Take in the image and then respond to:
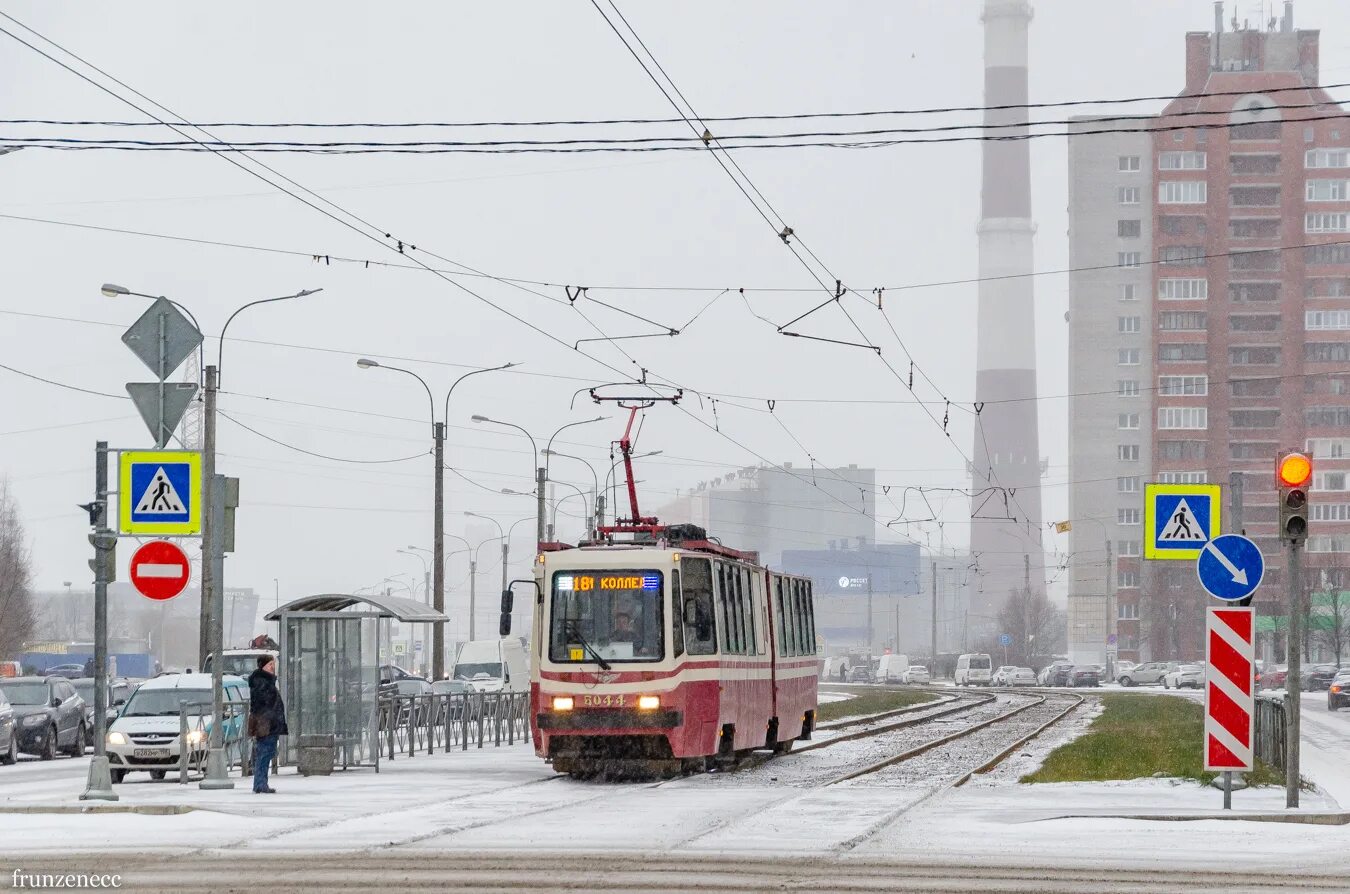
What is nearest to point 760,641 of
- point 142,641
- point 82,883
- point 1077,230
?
point 82,883

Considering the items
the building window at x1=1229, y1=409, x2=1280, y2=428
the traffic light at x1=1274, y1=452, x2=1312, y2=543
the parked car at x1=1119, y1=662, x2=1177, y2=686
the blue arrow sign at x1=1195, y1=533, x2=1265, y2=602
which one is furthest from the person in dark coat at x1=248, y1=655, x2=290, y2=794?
the building window at x1=1229, y1=409, x2=1280, y2=428

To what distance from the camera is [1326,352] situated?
13888cm

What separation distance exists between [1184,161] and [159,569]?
417 feet

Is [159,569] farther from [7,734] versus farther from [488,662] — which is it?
[488,662]

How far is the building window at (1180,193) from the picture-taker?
140 metres

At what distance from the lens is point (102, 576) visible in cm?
2052

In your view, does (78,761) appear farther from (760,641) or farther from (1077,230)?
(1077,230)

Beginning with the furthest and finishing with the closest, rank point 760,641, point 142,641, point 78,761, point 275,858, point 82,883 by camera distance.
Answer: point 142,641 < point 78,761 < point 760,641 < point 275,858 < point 82,883

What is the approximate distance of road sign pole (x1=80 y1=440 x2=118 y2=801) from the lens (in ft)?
66.0

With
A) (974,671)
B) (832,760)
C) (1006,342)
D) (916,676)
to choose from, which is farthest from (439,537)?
(1006,342)

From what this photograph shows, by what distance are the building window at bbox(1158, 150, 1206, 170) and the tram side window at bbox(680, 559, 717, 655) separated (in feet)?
395

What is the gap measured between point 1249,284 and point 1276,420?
31.2ft

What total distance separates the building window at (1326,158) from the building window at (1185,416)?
1783cm

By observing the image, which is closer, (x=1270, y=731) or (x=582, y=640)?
(x=582, y=640)
